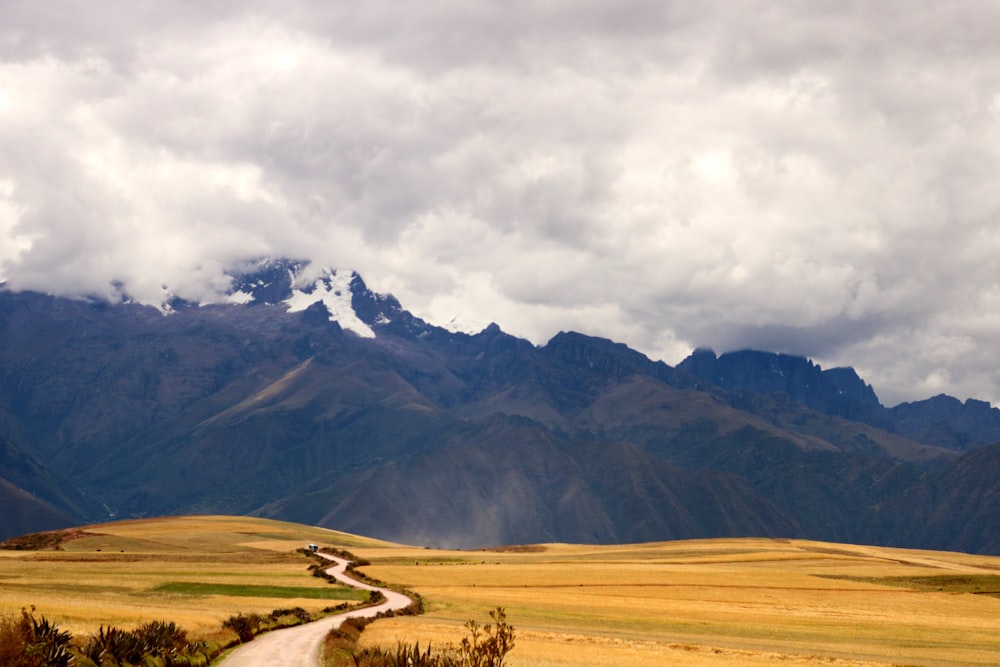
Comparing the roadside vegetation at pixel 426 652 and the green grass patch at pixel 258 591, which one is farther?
the green grass patch at pixel 258 591

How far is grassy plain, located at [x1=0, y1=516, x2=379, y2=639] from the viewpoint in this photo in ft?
179

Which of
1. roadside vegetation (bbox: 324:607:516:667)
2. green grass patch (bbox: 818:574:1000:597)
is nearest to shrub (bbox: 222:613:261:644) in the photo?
roadside vegetation (bbox: 324:607:516:667)

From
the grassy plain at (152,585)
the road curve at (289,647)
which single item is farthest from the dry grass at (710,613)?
the grassy plain at (152,585)

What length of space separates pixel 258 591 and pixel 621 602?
35423mm

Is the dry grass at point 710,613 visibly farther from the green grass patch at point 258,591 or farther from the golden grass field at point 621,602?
the green grass patch at point 258,591

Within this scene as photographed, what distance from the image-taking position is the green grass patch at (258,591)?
281 feet

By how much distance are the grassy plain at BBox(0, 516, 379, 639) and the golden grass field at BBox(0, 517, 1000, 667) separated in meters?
0.29

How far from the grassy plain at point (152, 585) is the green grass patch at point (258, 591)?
0.32 ft

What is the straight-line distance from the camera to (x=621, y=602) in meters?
84.9

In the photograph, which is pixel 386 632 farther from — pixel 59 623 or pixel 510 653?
pixel 59 623

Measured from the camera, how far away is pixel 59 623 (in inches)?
1797

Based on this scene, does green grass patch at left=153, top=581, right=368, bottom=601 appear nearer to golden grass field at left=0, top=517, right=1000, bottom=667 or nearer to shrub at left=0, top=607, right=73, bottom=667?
golden grass field at left=0, top=517, right=1000, bottom=667

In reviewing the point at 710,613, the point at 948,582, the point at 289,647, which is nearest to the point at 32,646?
the point at 289,647

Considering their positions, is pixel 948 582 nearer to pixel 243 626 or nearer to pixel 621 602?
pixel 621 602
